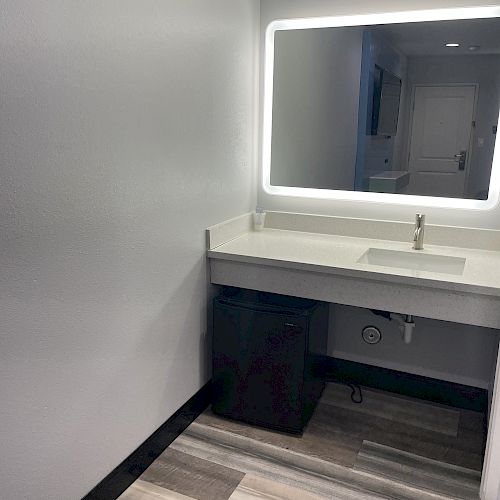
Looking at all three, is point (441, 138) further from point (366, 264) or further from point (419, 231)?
point (366, 264)

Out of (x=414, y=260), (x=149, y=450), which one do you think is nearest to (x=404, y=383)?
(x=414, y=260)

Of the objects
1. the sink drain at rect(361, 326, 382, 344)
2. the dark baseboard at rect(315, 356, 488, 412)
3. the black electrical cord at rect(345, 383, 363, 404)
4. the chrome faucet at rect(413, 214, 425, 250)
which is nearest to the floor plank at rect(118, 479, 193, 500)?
the dark baseboard at rect(315, 356, 488, 412)

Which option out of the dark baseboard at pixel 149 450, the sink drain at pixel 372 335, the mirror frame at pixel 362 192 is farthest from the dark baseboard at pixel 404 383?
the mirror frame at pixel 362 192

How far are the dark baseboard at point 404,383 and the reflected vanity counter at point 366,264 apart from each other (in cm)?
48

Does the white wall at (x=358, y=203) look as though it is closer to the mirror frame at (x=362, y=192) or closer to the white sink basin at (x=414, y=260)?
the mirror frame at (x=362, y=192)

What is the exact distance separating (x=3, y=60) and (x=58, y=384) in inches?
33.3

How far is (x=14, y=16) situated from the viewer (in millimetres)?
1150

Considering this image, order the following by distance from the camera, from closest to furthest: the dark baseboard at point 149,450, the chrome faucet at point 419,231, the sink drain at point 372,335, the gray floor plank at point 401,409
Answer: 1. the dark baseboard at point 149,450
2. the chrome faucet at point 419,231
3. the gray floor plank at point 401,409
4. the sink drain at point 372,335

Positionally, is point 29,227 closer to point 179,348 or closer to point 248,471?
point 179,348

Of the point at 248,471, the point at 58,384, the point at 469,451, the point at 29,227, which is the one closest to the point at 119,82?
the point at 29,227

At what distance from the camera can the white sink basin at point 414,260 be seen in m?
2.06

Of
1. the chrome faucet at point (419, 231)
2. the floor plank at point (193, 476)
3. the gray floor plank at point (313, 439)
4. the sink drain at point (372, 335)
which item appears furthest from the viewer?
the sink drain at point (372, 335)

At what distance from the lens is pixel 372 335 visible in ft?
7.78

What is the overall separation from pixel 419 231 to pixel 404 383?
2.55 feet
